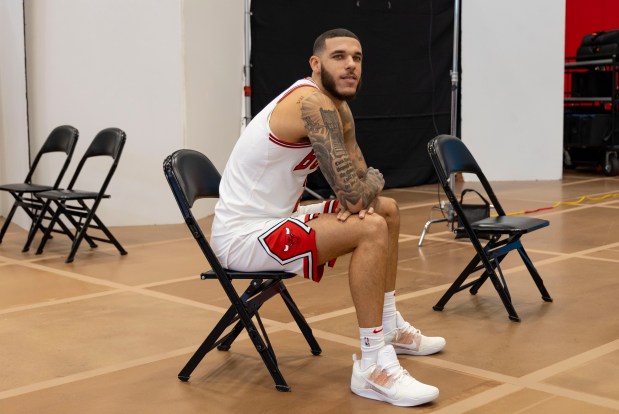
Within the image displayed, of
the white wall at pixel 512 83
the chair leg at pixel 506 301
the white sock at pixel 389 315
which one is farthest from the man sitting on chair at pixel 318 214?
the white wall at pixel 512 83

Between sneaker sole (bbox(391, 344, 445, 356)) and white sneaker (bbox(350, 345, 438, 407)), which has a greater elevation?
white sneaker (bbox(350, 345, 438, 407))

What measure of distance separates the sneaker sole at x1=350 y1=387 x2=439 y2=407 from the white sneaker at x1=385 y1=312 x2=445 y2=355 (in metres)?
0.47

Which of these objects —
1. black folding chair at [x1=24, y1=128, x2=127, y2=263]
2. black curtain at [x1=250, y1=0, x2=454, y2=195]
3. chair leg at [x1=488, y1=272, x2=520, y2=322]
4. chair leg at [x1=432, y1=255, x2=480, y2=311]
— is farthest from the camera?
black curtain at [x1=250, y1=0, x2=454, y2=195]

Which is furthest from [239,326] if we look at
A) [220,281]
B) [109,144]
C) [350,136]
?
[109,144]

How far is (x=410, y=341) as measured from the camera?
3734 mm

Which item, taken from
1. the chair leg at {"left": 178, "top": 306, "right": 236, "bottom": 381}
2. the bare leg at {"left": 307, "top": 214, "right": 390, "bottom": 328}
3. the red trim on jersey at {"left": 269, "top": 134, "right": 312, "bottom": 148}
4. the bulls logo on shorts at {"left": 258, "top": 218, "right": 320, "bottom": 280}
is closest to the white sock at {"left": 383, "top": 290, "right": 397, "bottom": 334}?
the bare leg at {"left": 307, "top": 214, "right": 390, "bottom": 328}

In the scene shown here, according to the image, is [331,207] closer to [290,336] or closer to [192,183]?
[192,183]

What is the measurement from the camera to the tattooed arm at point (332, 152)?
10.7ft

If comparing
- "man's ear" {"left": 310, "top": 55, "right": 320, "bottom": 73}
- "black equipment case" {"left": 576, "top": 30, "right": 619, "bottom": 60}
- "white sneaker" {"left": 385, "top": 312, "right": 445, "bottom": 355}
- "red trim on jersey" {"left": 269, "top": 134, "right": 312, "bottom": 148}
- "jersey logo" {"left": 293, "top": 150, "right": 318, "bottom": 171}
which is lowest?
"white sneaker" {"left": 385, "top": 312, "right": 445, "bottom": 355}

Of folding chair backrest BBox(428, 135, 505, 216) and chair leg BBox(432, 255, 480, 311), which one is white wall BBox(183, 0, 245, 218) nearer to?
folding chair backrest BBox(428, 135, 505, 216)

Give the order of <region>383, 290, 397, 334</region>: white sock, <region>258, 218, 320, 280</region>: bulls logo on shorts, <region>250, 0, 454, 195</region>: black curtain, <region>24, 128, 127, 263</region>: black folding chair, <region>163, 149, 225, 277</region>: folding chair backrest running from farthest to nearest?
<region>250, 0, 454, 195</region>: black curtain, <region>24, 128, 127, 263</region>: black folding chair, <region>383, 290, 397, 334</region>: white sock, <region>163, 149, 225, 277</region>: folding chair backrest, <region>258, 218, 320, 280</region>: bulls logo on shorts

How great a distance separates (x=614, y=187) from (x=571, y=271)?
461 centimetres

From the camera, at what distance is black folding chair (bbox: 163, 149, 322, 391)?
10.9 feet

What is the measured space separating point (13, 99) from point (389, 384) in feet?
18.3
